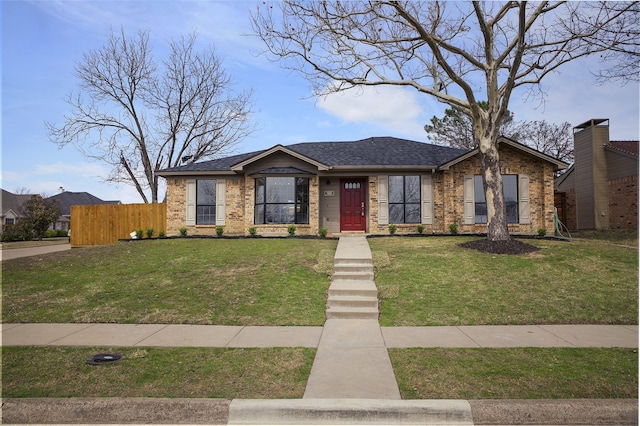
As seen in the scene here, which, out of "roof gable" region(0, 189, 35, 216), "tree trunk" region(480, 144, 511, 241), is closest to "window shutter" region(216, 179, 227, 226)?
"tree trunk" region(480, 144, 511, 241)

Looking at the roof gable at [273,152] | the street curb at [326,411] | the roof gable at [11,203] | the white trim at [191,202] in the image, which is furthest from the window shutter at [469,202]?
the roof gable at [11,203]

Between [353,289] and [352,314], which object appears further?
[353,289]

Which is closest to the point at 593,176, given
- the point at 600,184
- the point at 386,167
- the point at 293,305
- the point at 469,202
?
the point at 600,184

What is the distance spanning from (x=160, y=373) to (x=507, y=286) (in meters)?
7.66

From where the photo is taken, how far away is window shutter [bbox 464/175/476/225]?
17.3 metres

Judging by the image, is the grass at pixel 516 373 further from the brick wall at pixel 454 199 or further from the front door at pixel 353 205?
the front door at pixel 353 205

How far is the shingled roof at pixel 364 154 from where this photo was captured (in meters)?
17.7

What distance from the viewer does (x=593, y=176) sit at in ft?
68.0

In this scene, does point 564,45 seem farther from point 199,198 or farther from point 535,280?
point 199,198

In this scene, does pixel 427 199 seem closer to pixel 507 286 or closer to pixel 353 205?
pixel 353 205

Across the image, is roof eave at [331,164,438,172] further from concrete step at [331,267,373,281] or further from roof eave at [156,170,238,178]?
concrete step at [331,267,373,281]

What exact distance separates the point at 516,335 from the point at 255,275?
20.3 feet

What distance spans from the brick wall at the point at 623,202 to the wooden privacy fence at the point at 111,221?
23617mm

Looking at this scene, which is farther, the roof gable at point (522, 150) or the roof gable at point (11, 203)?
the roof gable at point (11, 203)
